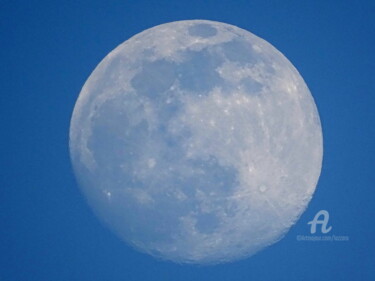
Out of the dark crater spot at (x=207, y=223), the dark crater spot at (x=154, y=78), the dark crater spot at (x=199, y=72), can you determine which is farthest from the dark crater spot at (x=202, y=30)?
the dark crater spot at (x=207, y=223)

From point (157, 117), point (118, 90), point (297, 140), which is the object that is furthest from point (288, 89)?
point (118, 90)

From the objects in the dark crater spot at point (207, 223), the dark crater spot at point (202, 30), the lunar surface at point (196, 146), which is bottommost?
the dark crater spot at point (207, 223)

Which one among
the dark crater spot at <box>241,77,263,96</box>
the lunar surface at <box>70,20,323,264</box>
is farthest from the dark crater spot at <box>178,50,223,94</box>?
the dark crater spot at <box>241,77,263,96</box>

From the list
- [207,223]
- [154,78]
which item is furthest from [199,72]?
[207,223]

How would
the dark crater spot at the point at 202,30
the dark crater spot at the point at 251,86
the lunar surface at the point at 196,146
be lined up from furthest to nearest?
the dark crater spot at the point at 202,30 → the dark crater spot at the point at 251,86 → the lunar surface at the point at 196,146

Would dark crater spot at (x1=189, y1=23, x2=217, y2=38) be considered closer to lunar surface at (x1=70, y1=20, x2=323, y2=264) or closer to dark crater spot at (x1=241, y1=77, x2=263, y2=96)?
lunar surface at (x1=70, y1=20, x2=323, y2=264)

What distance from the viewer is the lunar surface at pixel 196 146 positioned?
3.07m

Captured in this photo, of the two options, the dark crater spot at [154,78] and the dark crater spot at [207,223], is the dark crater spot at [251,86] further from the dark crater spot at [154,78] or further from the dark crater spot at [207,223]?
the dark crater spot at [207,223]

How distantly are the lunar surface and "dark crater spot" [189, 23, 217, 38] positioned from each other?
18mm

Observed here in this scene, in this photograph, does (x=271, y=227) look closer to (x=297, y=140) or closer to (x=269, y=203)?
(x=269, y=203)

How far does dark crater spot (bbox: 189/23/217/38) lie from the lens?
11.5 ft

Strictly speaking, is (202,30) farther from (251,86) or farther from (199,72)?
(251,86)

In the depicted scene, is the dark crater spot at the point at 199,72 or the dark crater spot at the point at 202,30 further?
the dark crater spot at the point at 202,30

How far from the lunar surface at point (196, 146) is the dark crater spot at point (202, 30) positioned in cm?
2
